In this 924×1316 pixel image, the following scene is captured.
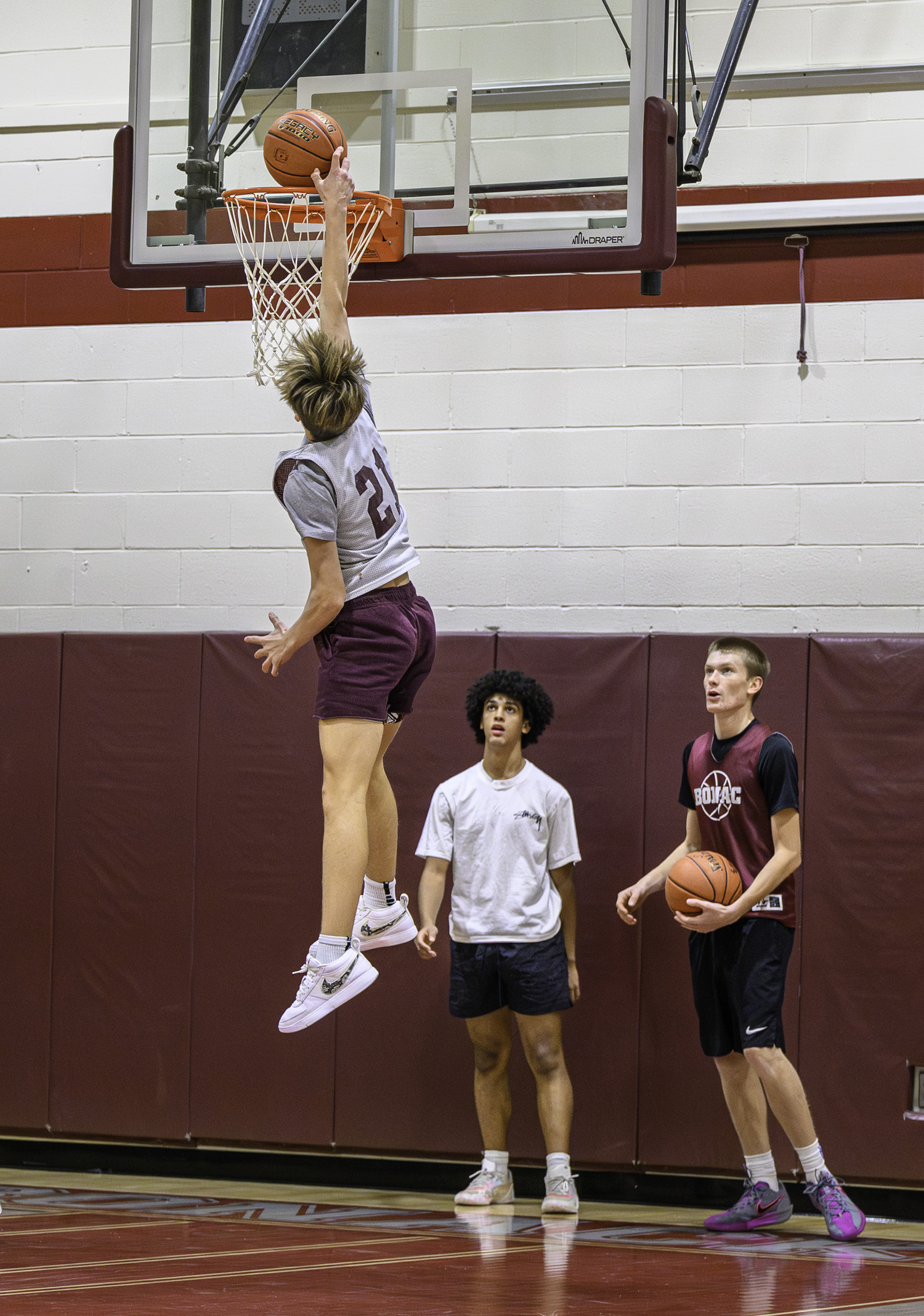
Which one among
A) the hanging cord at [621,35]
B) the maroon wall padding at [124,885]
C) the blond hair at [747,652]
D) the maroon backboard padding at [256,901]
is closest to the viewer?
the hanging cord at [621,35]

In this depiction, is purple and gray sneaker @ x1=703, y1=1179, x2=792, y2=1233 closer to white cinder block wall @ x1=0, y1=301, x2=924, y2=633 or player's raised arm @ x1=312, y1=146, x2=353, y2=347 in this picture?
white cinder block wall @ x1=0, y1=301, x2=924, y2=633

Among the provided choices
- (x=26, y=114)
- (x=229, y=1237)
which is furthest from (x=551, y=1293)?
(x=26, y=114)

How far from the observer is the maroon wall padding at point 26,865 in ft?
23.5

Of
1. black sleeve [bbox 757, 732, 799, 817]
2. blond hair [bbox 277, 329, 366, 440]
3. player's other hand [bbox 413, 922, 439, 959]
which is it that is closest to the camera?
blond hair [bbox 277, 329, 366, 440]

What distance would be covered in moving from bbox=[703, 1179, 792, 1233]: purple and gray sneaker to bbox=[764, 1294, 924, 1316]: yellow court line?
4.03ft

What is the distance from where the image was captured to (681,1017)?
256 inches

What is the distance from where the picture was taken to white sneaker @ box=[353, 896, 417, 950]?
4.74 m

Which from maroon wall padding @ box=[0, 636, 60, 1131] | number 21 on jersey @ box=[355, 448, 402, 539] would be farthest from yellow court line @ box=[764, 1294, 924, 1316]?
maroon wall padding @ box=[0, 636, 60, 1131]

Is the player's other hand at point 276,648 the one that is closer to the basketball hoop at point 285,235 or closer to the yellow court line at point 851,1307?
the basketball hoop at point 285,235

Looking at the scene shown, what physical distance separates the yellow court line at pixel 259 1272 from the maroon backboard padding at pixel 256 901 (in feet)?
5.76

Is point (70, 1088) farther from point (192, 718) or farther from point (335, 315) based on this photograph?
point (335, 315)

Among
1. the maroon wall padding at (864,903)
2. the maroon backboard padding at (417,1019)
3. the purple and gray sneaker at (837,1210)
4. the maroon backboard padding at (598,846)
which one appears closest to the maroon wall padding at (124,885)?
the maroon backboard padding at (417,1019)

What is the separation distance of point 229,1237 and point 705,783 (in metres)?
2.37

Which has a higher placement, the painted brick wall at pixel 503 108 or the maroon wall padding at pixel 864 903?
the painted brick wall at pixel 503 108
